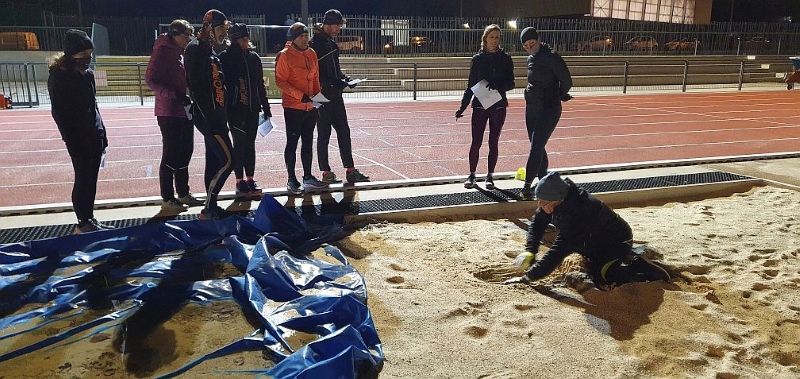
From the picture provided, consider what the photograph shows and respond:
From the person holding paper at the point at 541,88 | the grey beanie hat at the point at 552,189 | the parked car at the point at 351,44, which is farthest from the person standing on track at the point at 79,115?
the parked car at the point at 351,44

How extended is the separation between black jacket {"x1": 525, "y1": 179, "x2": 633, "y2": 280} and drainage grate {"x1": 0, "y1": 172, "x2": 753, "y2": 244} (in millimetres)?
1971

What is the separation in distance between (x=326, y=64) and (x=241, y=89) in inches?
44.7

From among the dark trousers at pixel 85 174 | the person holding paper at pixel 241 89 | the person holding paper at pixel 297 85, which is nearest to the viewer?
the dark trousers at pixel 85 174

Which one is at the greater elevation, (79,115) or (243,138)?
(79,115)

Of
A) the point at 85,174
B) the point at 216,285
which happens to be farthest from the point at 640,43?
the point at 216,285

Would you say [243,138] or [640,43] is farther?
[640,43]

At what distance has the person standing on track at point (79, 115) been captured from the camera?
473 cm

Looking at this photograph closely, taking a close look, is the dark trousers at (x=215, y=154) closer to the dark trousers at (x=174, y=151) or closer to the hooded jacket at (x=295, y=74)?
the dark trousers at (x=174, y=151)

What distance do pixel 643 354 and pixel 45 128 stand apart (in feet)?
37.0

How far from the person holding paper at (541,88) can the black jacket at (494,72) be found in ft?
1.06

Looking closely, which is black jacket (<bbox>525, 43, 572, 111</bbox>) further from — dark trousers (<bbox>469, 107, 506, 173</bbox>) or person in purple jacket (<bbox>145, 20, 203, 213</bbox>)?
person in purple jacket (<bbox>145, 20, 203, 213</bbox>)

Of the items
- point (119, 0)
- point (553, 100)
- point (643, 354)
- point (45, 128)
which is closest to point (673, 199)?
point (553, 100)

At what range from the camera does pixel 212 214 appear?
215 inches

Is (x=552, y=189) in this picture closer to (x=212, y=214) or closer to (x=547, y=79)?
→ (x=547, y=79)
